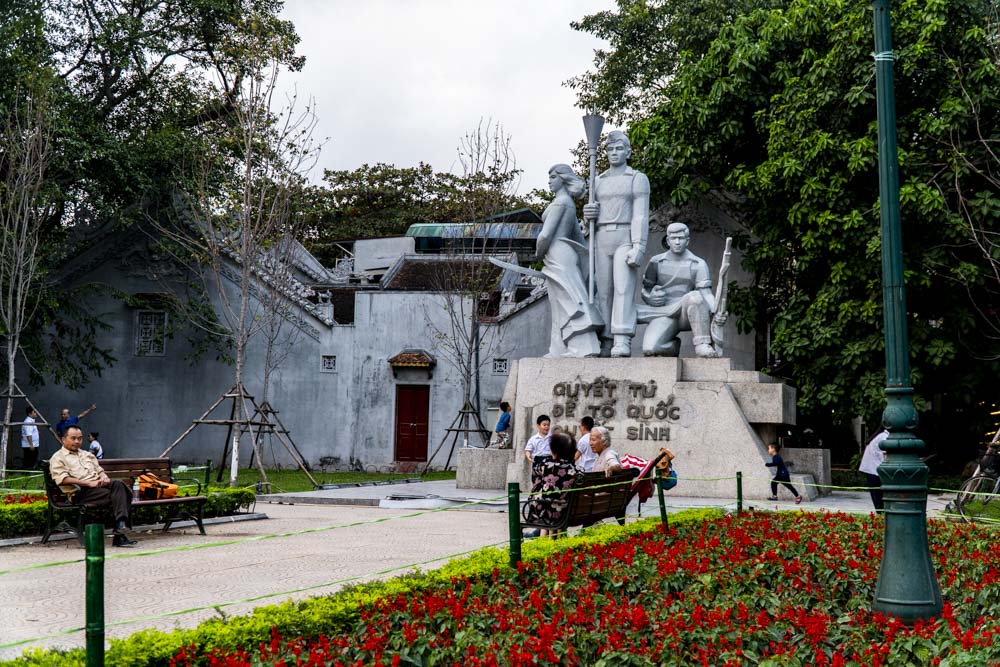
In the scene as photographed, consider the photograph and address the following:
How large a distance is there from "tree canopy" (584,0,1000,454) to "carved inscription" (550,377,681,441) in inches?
246

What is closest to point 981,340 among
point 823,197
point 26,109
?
point 823,197

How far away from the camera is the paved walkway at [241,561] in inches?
278

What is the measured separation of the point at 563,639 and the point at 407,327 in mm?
23870

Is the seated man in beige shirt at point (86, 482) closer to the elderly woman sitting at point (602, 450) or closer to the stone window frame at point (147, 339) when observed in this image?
the elderly woman sitting at point (602, 450)

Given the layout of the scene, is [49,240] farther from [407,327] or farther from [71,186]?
[407,327]

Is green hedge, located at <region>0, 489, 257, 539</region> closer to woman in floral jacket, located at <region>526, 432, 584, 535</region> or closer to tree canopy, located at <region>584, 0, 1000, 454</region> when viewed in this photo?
woman in floral jacket, located at <region>526, 432, 584, 535</region>

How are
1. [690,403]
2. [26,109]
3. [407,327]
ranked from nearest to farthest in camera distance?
[690,403], [26,109], [407,327]

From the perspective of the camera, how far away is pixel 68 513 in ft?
36.0

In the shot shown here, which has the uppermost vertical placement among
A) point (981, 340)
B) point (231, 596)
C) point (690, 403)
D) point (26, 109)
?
point (26, 109)

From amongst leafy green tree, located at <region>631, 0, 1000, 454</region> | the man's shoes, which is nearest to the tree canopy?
leafy green tree, located at <region>631, 0, 1000, 454</region>

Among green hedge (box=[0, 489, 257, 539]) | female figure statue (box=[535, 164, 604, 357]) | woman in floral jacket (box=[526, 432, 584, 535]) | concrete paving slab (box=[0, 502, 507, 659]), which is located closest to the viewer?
concrete paving slab (box=[0, 502, 507, 659])

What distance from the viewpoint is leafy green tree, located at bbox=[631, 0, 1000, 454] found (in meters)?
19.6

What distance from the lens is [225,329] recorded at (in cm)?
2802

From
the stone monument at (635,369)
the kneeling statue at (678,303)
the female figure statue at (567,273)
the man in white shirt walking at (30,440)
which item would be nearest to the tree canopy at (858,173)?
the stone monument at (635,369)
